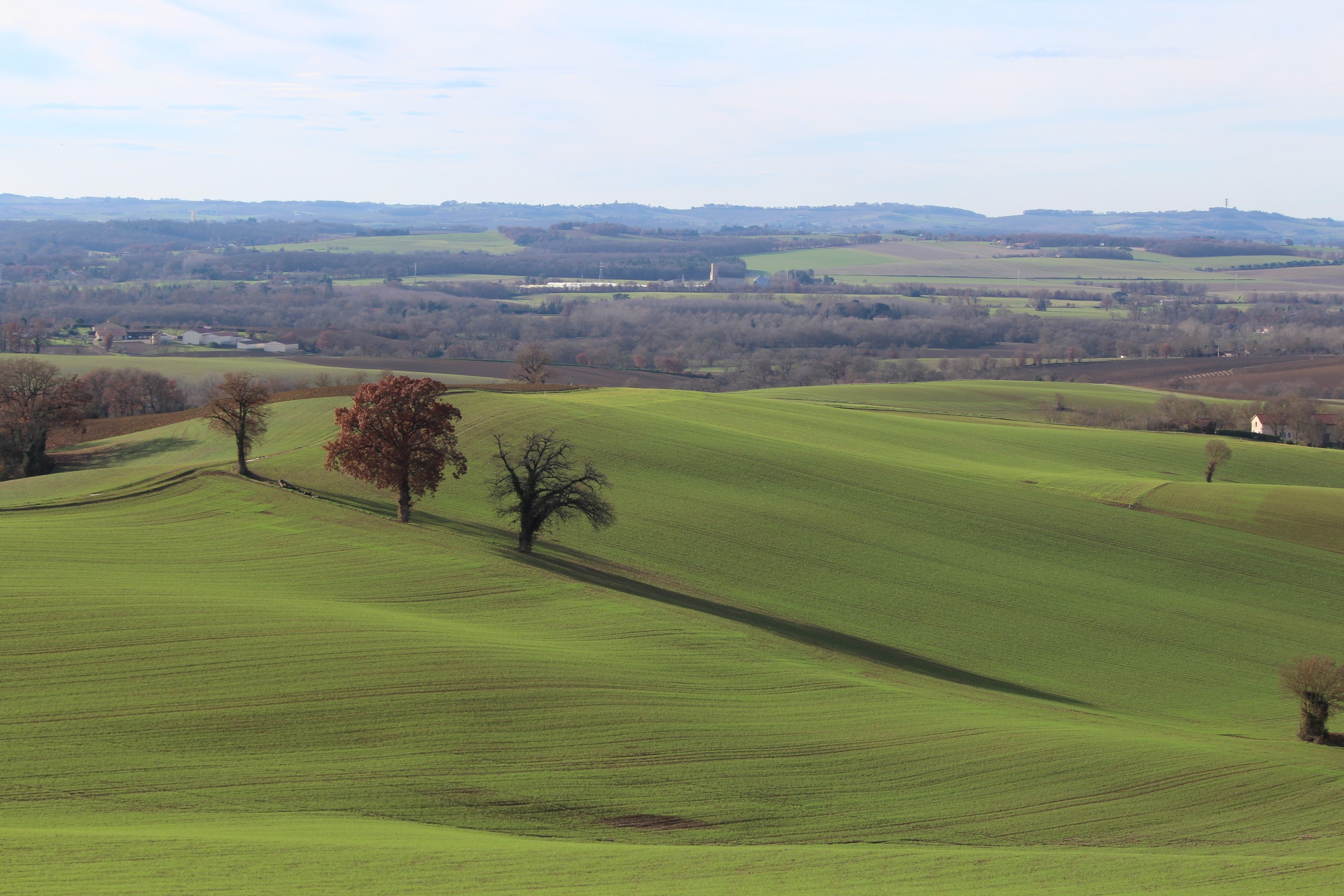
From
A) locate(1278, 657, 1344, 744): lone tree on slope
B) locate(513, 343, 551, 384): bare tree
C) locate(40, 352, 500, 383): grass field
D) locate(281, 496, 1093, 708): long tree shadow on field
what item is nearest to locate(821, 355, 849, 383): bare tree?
locate(40, 352, 500, 383): grass field

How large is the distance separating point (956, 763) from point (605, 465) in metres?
29.2

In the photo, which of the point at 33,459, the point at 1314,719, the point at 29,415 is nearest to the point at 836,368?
the point at 29,415

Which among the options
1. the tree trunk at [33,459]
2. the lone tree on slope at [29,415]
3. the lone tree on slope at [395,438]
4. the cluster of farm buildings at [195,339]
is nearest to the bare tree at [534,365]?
the lone tree on slope at [29,415]

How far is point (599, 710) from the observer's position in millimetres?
27359

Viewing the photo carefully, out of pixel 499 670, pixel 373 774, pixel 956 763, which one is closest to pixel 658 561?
pixel 499 670

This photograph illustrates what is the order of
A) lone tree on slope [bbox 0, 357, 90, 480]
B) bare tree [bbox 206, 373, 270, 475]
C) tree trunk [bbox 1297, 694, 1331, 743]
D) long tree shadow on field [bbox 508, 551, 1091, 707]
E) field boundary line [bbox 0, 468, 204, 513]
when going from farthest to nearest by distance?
lone tree on slope [bbox 0, 357, 90, 480] < bare tree [bbox 206, 373, 270, 475] < field boundary line [bbox 0, 468, 204, 513] < long tree shadow on field [bbox 508, 551, 1091, 707] < tree trunk [bbox 1297, 694, 1331, 743]

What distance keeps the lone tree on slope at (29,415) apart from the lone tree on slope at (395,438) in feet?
81.0

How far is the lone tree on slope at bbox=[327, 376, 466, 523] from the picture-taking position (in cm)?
4378

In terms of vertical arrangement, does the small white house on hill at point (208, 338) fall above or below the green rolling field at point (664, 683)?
above

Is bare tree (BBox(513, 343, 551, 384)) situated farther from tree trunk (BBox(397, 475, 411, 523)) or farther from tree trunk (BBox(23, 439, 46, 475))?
tree trunk (BBox(397, 475, 411, 523))

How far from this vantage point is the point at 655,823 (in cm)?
2253

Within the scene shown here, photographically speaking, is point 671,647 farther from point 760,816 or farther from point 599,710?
point 760,816

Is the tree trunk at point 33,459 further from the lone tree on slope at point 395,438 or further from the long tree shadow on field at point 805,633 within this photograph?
the long tree shadow on field at point 805,633

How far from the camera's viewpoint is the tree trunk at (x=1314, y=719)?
3322 centimetres
